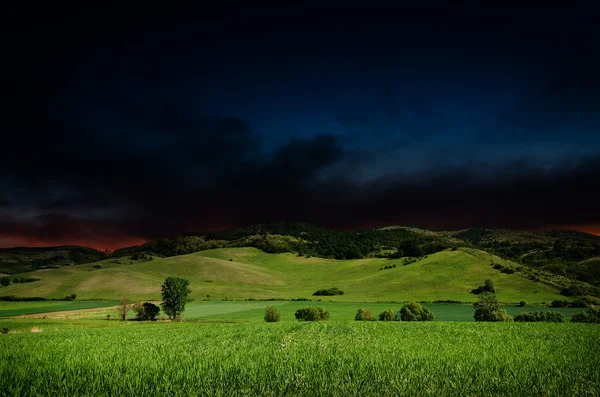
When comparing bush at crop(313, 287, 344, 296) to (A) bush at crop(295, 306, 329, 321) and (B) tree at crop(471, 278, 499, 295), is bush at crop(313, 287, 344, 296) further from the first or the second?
(A) bush at crop(295, 306, 329, 321)

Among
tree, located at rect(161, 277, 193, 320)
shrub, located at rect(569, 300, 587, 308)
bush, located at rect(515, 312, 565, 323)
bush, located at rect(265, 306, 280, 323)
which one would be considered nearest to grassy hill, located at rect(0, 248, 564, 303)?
shrub, located at rect(569, 300, 587, 308)

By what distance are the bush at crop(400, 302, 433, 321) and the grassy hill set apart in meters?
60.0

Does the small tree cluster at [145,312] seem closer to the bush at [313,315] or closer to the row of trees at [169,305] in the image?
the row of trees at [169,305]

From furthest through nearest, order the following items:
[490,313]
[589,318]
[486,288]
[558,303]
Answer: [486,288], [558,303], [490,313], [589,318]

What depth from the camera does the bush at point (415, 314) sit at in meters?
69.1

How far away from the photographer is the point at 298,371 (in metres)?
17.7

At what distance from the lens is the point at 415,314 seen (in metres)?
70.4

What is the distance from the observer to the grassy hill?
13712 cm

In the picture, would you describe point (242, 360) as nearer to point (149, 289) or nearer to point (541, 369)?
point (541, 369)

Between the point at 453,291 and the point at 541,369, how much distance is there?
441ft

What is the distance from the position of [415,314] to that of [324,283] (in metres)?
118

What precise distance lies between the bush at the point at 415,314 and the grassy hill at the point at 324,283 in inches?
2361

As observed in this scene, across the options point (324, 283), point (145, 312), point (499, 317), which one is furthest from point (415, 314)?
point (324, 283)

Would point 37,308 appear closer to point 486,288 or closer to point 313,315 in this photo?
point 313,315
